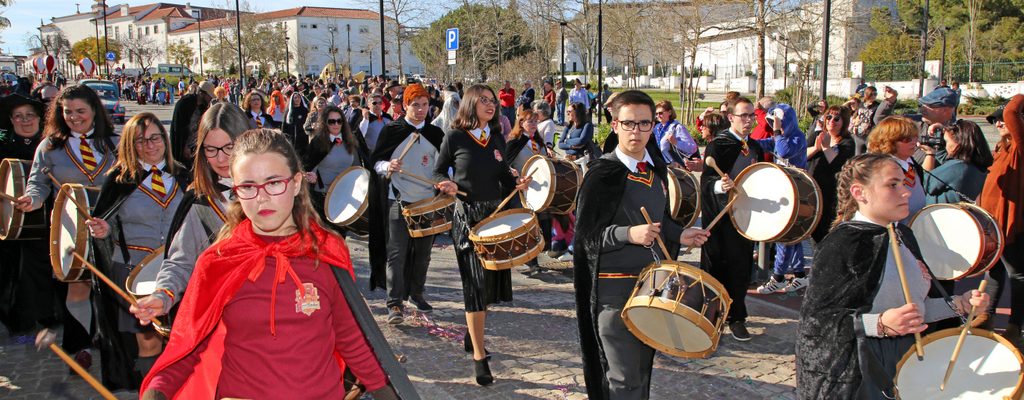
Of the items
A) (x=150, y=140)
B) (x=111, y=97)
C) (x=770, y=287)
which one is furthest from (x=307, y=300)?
(x=111, y=97)

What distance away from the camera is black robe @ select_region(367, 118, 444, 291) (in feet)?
21.8

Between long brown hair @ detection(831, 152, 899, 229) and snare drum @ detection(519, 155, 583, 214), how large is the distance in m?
3.45

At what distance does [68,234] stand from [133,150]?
0.87m

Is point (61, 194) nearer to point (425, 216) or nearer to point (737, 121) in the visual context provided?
point (425, 216)

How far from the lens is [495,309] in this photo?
7.14m

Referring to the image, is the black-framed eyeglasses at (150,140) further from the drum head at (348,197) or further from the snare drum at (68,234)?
the drum head at (348,197)

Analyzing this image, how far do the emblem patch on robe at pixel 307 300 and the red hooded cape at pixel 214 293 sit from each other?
0.27 ft

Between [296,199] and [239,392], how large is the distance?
2.24ft

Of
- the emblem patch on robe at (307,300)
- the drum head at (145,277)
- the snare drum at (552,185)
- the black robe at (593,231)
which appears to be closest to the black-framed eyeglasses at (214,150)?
the drum head at (145,277)

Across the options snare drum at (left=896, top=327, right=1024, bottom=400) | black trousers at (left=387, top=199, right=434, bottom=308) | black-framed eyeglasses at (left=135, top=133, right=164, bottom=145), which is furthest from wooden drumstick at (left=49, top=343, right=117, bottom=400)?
black trousers at (left=387, top=199, right=434, bottom=308)

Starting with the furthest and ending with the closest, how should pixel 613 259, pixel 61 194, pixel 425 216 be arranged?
pixel 425 216 < pixel 61 194 < pixel 613 259

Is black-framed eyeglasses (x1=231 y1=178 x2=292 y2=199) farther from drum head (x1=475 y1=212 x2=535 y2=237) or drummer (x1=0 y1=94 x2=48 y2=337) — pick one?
drummer (x1=0 y1=94 x2=48 y2=337)

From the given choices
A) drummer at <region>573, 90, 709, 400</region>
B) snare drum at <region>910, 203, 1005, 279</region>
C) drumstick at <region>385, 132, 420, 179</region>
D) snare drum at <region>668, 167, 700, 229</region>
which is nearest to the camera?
drummer at <region>573, 90, 709, 400</region>

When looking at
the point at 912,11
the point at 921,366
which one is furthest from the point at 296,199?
the point at 912,11
